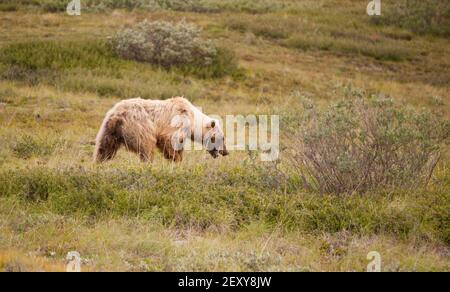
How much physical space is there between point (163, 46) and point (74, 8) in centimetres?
774

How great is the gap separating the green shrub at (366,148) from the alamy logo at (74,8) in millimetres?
20359

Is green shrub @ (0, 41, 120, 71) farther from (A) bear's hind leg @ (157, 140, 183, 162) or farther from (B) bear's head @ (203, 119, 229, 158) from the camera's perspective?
(A) bear's hind leg @ (157, 140, 183, 162)

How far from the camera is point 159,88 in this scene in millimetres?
19266

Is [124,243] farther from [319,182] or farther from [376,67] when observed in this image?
[376,67]

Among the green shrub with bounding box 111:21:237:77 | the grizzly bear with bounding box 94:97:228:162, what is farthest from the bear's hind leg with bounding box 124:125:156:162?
the green shrub with bounding box 111:21:237:77

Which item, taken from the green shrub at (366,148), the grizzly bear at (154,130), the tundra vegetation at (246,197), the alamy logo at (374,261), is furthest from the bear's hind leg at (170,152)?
the alamy logo at (374,261)

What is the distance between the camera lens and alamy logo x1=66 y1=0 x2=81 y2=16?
27180 millimetres

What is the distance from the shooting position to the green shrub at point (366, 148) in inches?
332

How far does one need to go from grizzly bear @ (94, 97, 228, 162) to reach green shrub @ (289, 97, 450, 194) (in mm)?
2342

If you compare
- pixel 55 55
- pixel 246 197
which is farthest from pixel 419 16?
pixel 246 197

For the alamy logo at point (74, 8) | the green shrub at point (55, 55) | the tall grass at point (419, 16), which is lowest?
the green shrub at point (55, 55)

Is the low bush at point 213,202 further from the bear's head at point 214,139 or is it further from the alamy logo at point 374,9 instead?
the alamy logo at point 374,9

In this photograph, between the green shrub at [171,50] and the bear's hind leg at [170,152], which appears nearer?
the bear's hind leg at [170,152]
